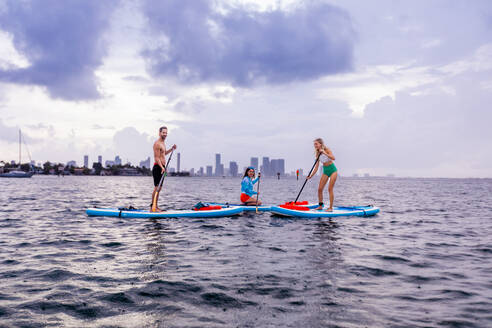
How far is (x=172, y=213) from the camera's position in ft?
42.3

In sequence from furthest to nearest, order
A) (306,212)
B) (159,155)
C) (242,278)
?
(306,212) < (159,155) < (242,278)

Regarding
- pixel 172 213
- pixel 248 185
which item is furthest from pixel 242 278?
pixel 248 185

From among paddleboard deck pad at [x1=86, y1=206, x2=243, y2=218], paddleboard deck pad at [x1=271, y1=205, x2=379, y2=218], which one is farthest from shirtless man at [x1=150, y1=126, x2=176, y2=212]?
paddleboard deck pad at [x1=271, y1=205, x2=379, y2=218]

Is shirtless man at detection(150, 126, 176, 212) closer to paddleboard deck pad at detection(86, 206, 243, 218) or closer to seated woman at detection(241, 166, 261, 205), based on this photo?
paddleboard deck pad at detection(86, 206, 243, 218)

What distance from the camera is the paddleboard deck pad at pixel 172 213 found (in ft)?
42.1

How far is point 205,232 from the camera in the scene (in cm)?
1040

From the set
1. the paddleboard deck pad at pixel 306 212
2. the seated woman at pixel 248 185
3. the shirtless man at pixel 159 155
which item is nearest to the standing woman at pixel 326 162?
the paddleboard deck pad at pixel 306 212

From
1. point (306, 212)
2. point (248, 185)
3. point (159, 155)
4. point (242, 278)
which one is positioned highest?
point (159, 155)

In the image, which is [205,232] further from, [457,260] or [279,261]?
[457,260]

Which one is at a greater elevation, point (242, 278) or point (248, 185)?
point (248, 185)

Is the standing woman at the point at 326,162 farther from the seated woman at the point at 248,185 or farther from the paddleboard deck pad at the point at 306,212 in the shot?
the seated woman at the point at 248,185

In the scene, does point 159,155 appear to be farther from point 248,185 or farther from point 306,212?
point 306,212

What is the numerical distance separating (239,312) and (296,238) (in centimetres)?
533

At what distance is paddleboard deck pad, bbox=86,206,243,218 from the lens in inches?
505
